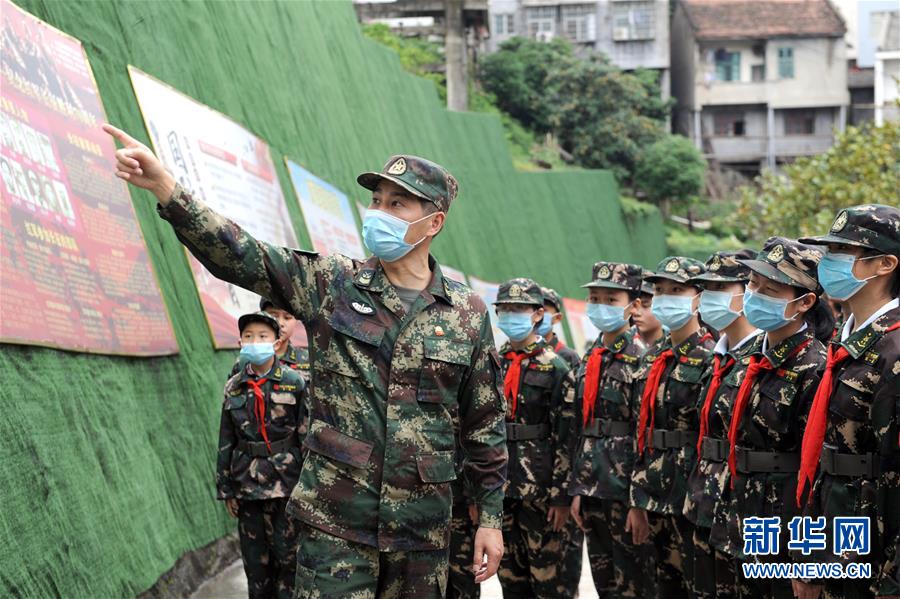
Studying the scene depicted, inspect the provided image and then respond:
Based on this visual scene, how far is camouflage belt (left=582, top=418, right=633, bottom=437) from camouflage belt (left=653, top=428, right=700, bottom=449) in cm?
67

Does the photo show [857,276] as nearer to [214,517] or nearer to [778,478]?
[778,478]

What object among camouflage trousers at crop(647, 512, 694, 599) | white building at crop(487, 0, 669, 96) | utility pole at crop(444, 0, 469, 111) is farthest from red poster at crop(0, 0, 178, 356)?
white building at crop(487, 0, 669, 96)

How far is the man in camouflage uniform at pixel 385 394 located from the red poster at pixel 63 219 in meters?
2.62

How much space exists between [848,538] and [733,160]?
149ft

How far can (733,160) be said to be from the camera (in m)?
48.7

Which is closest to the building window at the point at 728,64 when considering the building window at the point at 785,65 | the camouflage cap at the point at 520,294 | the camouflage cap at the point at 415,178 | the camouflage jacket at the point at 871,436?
the building window at the point at 785,65

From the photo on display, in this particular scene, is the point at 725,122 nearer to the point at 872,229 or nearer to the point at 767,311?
the point at 767,311

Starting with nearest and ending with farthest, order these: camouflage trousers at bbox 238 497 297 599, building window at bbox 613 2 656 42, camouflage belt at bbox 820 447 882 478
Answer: camouflage belt at bbox 820 447 882 478, camouflage trousers at bbox 238 497 297 599, building window at bbox 613 2 656 42

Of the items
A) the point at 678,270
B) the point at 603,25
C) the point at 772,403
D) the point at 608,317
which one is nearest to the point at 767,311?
the point at 772,403

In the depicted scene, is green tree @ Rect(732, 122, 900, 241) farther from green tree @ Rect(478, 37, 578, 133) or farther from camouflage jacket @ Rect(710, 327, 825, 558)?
camouflage jacket @ Rect(710, 327, 825, 558)

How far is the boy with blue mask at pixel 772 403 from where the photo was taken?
18.2ft

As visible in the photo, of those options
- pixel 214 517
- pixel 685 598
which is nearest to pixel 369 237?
pixel 685 598

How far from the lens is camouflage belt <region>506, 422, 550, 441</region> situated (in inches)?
328

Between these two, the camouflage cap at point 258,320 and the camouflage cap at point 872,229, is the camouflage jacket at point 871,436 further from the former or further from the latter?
the camouflage cap at point 258,320
